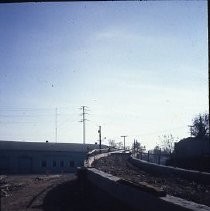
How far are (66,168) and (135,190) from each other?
159 ft

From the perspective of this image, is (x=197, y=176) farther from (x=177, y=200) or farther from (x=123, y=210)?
(x=177, y=200)

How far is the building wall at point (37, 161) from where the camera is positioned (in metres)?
50.4

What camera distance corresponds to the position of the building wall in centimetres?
5044

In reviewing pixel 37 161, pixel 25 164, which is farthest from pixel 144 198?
pixel 37 161

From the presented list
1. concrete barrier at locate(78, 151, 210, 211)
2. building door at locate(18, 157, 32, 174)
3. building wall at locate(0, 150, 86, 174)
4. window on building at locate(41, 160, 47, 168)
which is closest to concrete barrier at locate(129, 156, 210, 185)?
concrete barrier at locate(78, 151, 210, 211)

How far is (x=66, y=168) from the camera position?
178 feet

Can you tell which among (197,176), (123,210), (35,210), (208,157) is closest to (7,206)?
(35,210)

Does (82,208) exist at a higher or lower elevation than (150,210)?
lower

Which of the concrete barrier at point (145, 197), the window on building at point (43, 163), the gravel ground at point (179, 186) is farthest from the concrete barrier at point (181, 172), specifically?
the window on building at point (43, 163)

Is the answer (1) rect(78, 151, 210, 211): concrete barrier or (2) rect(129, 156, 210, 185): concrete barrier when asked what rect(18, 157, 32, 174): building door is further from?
(1) rect(78, 151, 210, 211): concrete barrier

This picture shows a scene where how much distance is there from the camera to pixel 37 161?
52.6 metres

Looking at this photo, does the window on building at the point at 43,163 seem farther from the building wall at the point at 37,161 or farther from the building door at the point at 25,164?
the building door at the point at 25,164

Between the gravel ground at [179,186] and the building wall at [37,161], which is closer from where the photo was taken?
the gravel ground at [179,186]

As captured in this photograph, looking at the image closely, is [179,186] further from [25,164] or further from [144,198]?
[25,164]
